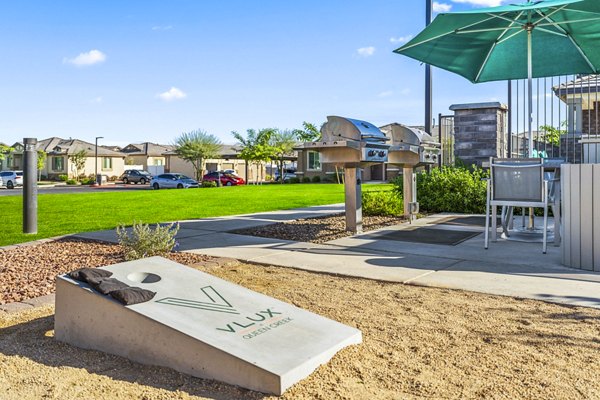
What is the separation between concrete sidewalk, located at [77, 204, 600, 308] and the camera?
4.33 meters

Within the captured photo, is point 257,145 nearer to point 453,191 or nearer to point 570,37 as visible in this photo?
point 453,191

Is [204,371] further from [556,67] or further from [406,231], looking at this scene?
[556,67]

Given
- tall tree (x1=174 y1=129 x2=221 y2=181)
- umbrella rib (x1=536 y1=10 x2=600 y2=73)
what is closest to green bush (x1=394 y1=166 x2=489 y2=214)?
umbrella rib (x1=536 y1=10 x2=600 y2=73)

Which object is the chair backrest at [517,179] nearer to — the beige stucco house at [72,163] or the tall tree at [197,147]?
the tall tree at [197,147]

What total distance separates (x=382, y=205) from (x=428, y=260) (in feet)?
15.0

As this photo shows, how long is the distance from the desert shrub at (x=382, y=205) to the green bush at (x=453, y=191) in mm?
871

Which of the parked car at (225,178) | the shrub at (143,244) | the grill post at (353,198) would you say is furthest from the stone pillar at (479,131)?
the parked car at (225,178)

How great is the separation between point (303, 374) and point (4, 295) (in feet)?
9.85

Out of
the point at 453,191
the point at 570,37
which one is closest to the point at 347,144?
the point at 570,37

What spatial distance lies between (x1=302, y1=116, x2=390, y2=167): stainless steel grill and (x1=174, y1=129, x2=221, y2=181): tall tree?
1672 inches

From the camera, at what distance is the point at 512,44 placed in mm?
8336

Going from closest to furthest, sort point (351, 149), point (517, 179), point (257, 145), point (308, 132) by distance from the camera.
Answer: point (517, 179) → point (351, 149) → point (308, 132) → point (257, 145)

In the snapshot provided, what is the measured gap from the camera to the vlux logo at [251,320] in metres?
2.78

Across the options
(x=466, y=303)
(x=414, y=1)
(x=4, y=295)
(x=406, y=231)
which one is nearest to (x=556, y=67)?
(x=406, y=231)
